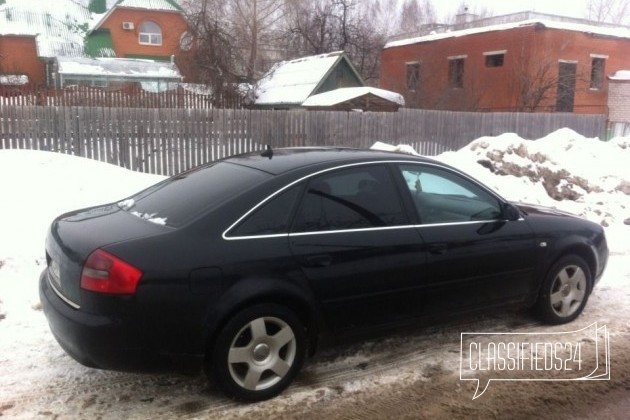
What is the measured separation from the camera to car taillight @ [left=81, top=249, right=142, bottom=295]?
3127 millimetres

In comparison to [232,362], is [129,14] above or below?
above

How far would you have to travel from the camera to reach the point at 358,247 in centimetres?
377

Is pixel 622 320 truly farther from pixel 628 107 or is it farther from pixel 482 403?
pixel 628 107

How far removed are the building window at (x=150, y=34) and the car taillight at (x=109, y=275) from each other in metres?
43.8

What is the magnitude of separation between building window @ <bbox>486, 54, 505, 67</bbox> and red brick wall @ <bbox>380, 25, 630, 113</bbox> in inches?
9.1

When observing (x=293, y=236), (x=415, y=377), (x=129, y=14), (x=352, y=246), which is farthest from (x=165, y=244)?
(x=129, y=14)

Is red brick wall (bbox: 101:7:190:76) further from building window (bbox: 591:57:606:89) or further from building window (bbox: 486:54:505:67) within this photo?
building window (bbox: 591:57:606:89)

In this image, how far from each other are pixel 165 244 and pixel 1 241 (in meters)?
3.70

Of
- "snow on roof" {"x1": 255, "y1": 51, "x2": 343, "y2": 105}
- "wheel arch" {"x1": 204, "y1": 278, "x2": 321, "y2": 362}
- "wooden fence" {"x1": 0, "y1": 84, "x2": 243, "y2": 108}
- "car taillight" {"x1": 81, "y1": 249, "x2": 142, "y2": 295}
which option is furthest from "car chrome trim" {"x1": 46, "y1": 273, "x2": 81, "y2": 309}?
"snow on roof" {"x1": 255, "y1": 51, "x2": 343, "y2": 105}

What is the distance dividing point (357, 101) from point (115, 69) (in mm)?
19389

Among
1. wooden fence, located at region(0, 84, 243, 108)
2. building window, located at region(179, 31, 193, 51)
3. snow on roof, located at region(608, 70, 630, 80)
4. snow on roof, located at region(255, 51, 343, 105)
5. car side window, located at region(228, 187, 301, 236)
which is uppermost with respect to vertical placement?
building window, located at region(179, 31, 193, 51)

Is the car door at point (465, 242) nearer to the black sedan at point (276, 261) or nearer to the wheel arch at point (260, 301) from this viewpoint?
the black sedan at point (276, 261)

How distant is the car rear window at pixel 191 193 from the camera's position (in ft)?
11.8

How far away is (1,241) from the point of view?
605 cm
